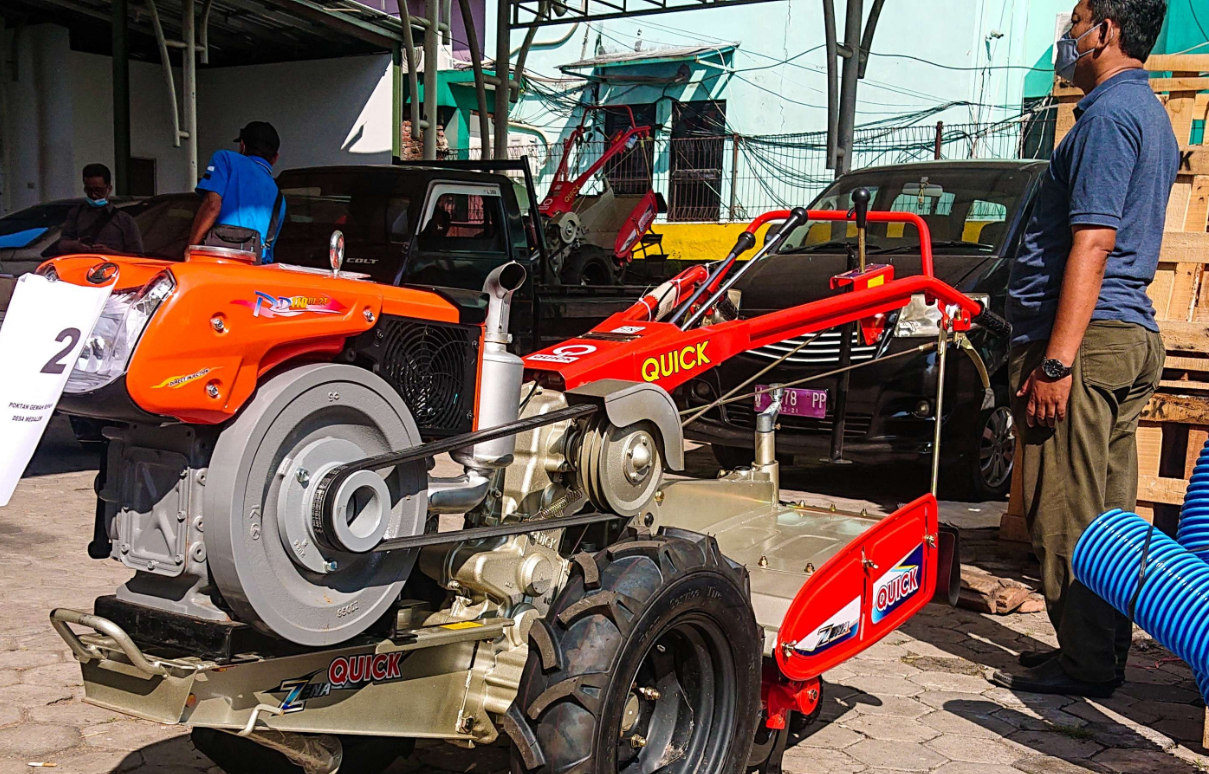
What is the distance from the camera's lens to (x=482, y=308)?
285 centimetres

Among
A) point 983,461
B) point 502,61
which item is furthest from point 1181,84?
point 502,61

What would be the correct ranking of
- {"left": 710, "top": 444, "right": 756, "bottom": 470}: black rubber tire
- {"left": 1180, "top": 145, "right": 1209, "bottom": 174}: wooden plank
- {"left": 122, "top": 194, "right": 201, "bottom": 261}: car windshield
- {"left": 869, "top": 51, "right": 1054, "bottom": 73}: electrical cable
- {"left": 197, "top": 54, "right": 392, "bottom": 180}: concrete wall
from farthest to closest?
1. {"left": 869, "top": 51, "right": 1054, "bottom": 73}: electrical cable
2. {"left": 197, "top": 54, "right": 392, "bottom": 180}: concrete wall
3. {"left": 122, "top": 194, "right": 201, "bottom": 261}: car windshield
4. {"left": 710, "top": 444, "right": 756, "bottom": 470}: black rubber tire
5. {"left": 1180, "top": 145, "right": 1209, "bottom": 174}: wooden plank

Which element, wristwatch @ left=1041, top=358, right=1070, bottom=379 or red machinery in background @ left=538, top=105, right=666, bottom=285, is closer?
wristwatch @ left=1041, top=358, right=1070, bottom=379

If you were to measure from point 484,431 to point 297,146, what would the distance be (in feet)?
54.5

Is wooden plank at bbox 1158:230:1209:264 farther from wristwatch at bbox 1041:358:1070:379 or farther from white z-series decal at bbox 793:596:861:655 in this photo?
white z-series decal at bbox 793:596:861:655

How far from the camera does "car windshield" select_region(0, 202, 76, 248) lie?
28.7ft

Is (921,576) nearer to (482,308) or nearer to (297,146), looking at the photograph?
(482,308)

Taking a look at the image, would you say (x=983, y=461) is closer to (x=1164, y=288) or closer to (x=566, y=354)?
(x=1164, y=288)

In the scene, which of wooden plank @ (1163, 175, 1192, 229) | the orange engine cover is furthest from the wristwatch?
the orange engine cover

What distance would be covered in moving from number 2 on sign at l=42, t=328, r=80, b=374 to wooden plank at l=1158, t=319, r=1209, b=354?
14.1 feet

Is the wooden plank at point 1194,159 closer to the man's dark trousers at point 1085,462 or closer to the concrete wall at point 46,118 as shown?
the man's dark trousers at point 1085,462

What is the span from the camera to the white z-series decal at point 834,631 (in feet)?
9.99

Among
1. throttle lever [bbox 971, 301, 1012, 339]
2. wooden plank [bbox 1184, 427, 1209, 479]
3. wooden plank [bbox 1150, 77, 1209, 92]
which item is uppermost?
wooden plank [bbox 1150, 77, 1209, 92]

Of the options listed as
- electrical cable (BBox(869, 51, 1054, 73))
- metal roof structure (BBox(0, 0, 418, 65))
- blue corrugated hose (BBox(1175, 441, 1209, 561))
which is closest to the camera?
blue corrugated hose (BBox(1175, 441, 1209, 561))
